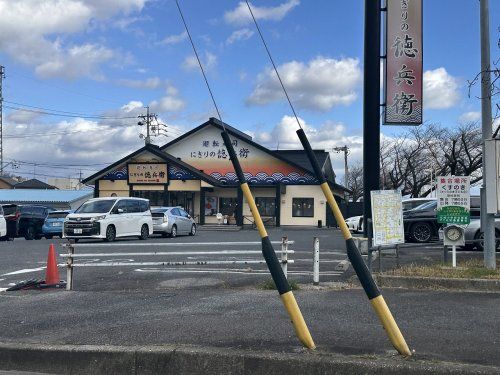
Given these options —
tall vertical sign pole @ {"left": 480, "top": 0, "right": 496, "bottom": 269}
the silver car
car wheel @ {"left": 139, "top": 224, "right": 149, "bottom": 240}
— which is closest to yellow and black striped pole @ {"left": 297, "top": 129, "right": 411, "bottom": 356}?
tall vertical sign pole @ {"left": 480, "top": 0, "right": 496, "bottom": 269}

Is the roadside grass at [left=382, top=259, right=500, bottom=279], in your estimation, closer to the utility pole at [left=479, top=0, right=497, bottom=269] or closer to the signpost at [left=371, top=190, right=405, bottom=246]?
the utility pole at [left=479, top=0, right=497, bottom=269]

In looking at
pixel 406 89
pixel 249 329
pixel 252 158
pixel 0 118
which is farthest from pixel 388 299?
pixel 0 118

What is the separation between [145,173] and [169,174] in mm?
1809

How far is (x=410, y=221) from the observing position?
1912 centimetres

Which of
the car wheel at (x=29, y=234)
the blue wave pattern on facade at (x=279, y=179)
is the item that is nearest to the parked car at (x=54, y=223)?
the car wheel at (x=29, y=234)

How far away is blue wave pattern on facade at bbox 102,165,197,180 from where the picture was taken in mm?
41438

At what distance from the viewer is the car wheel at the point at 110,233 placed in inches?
837

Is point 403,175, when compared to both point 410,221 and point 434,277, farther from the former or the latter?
point 434,277

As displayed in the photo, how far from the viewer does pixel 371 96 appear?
1271cm

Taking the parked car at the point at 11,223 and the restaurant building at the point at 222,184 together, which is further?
the restaurant building at the point at 222,184

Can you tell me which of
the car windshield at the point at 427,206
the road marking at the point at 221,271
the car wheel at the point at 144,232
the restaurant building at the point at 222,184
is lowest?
the road marking at the point at 221,271

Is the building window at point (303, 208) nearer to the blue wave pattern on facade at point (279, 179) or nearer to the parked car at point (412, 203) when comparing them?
the blue wave pattern on facade at point (279, 179)

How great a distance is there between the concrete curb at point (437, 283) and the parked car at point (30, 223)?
20773 mm

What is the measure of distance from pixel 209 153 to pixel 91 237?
80.9ft
